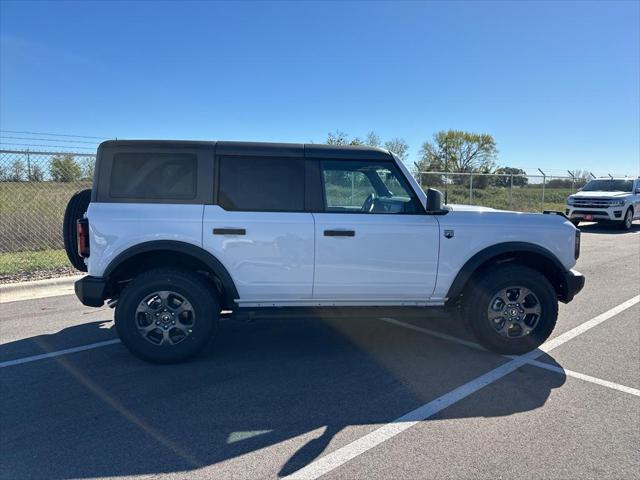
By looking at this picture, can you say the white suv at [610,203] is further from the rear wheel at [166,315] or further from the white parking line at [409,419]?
the rear wheel at [166,315]

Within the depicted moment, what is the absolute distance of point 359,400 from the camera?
3.36 meters

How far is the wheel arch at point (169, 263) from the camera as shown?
3830mm

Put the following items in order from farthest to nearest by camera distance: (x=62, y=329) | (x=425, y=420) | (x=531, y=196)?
(x=531, y=196) < (x=62, y=329) < (x=425, y=420)

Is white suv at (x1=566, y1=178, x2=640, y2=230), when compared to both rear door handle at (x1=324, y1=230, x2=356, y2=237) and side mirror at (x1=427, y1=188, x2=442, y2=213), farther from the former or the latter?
rear door handle at (x1=324, y1=230, x2=356, y2=237)

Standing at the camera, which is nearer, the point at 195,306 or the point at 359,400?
the point at 359,400

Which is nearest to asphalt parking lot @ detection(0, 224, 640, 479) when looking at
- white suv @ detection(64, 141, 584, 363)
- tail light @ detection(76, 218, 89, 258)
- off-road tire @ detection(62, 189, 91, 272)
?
white suv @ detection(64, 141, 584, 363)

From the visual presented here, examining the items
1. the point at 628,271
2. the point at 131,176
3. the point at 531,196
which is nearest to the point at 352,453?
the point at 131,176

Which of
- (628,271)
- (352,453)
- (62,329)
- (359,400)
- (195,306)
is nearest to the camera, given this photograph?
(352,453)

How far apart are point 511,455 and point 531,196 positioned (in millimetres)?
21115

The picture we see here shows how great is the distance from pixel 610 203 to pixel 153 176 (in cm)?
1526

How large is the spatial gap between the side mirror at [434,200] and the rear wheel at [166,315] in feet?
6.99

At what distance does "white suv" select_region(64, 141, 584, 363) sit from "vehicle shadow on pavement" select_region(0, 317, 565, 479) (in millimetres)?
423

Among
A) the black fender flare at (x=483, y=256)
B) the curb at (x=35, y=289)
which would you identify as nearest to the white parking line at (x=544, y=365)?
the black fender flare at (x=483, y=256)

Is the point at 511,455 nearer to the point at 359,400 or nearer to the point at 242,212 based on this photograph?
the point at 359,400
